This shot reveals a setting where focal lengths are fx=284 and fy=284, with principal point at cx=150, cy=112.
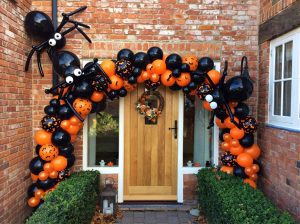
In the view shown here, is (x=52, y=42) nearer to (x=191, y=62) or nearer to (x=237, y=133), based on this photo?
(x=191, y=62)

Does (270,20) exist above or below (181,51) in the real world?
above

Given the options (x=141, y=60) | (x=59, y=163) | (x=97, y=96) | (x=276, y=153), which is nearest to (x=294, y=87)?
(x=276, y=153)

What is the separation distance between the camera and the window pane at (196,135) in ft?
14.9

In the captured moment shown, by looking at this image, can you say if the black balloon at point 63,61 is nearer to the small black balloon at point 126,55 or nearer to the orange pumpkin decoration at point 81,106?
the orange pumpkin decoration at point 81,106

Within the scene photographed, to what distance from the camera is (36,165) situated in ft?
12.5

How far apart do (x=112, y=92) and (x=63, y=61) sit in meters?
0.77

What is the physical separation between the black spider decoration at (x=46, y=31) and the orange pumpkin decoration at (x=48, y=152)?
1095mm

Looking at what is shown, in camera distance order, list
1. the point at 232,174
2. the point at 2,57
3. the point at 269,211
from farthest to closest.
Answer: the point at 232,174, the point at 2,57, the point at 269,211

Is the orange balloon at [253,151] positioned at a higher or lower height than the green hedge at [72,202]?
higher

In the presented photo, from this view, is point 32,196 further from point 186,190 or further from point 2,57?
point 186,190

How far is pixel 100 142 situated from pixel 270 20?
119 inches

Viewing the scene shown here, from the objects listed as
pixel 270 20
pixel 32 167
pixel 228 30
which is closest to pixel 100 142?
pixel 32 167

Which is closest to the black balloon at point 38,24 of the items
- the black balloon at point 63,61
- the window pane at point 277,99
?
the black balloon at point 63,61

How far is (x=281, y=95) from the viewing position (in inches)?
145
